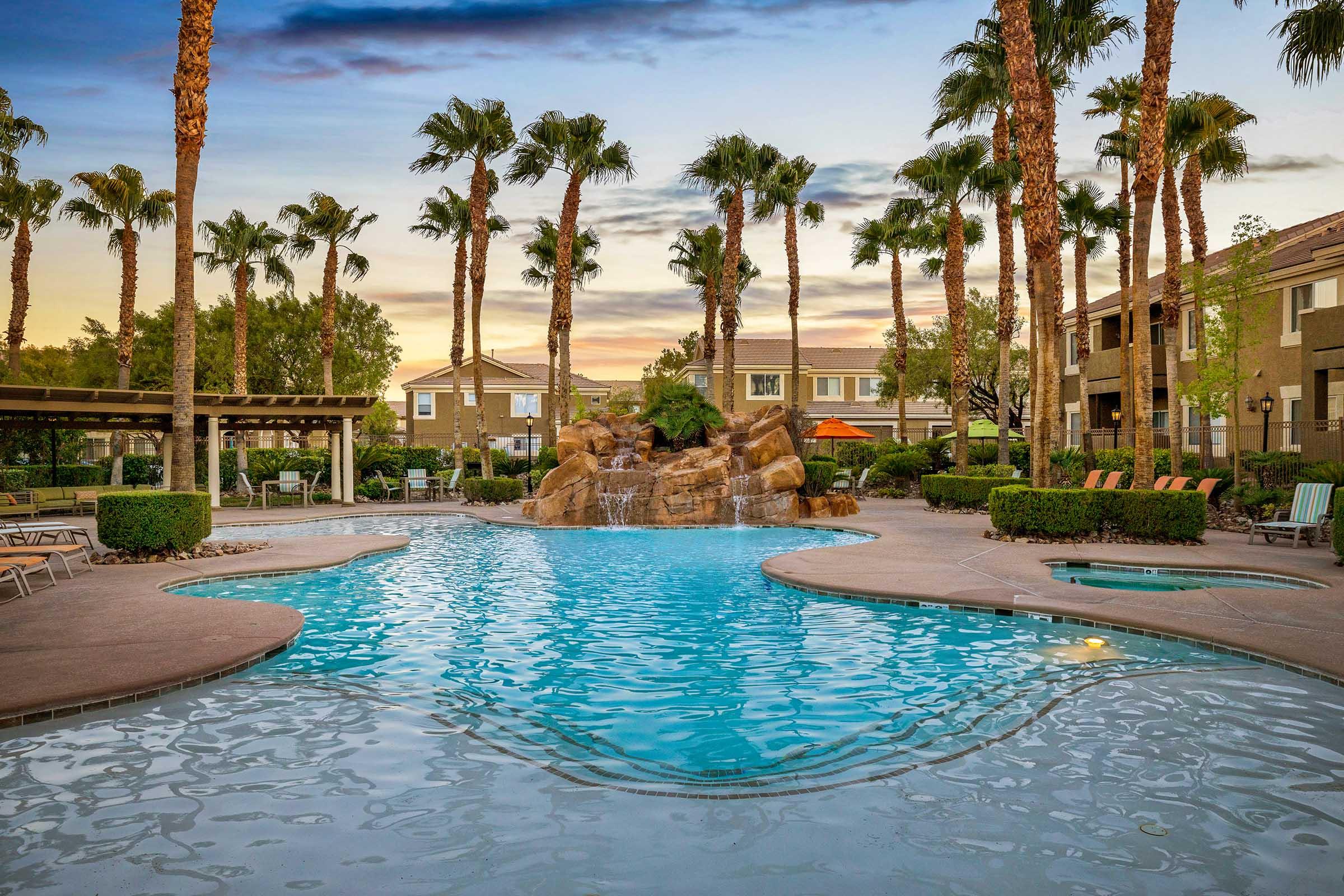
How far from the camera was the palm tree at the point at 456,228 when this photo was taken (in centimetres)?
3212

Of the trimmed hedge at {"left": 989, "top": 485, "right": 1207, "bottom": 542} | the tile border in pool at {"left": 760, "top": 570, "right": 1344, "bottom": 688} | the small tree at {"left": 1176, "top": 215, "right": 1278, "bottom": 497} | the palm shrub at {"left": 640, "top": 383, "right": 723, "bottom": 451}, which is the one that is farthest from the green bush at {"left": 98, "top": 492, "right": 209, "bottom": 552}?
the small tree at {"left": 1176, "top": 215, "right": 1278, "bottom": 497}

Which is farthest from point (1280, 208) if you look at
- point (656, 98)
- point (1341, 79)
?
point (656, 98)

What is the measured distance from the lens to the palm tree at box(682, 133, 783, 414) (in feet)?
99.3

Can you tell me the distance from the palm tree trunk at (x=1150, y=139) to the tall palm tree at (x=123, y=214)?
3201 cm

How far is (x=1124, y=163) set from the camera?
25.9m

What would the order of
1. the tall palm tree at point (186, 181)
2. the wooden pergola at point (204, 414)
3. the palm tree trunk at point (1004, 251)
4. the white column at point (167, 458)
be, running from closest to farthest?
the tall palm tree at point (186, 181) → the wooden pergola at point (204, 414) → the palm tree trunk at point (1004, 251) → the white column at point (167, 458)

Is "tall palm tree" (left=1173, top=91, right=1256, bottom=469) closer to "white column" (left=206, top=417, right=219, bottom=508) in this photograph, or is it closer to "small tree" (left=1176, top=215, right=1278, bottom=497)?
"small tree" (left=1176, top=215, right=1278, bottom=497)

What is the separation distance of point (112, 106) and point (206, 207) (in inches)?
681

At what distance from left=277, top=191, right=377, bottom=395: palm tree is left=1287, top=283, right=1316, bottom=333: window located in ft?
106

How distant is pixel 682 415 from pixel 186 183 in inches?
532

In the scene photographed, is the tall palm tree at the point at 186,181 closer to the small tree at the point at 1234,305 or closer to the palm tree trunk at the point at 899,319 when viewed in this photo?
the small tree at the point at 1234,305

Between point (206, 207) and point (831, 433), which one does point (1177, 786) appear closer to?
point (831, 433)

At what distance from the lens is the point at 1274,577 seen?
37.3 ft

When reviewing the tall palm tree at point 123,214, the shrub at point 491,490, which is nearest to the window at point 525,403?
the tall palm tree at point 123,214
